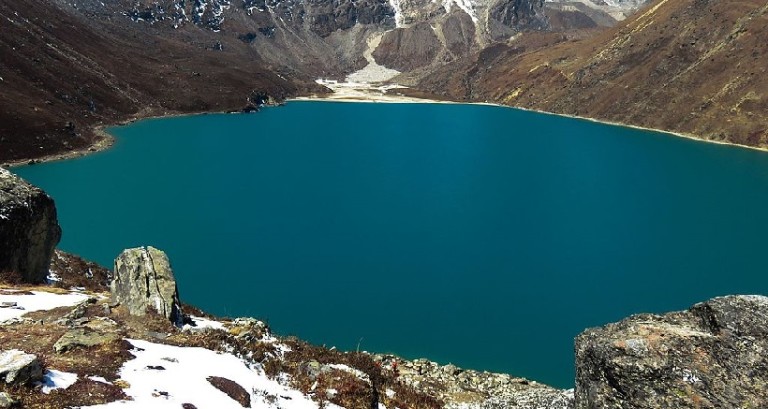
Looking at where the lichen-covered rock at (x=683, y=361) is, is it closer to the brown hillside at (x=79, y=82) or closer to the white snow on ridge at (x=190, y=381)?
the white snow on ridge at (x=190, y=381)

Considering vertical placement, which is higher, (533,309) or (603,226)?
(603,226)

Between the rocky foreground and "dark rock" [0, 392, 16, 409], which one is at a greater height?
the rocky foreground

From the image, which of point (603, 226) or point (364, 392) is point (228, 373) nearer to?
point (364, 392)

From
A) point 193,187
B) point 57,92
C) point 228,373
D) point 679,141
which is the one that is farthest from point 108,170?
point 679,141

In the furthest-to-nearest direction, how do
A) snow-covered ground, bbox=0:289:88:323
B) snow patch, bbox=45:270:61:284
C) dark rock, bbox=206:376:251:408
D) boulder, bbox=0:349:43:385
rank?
snow patch, bbox=45:270:61:284 → snow-covered ground, bbox=0:289:88:323 → dark rock, bbox=206:376:251:408 → boulder, bbox=0:349:43:385

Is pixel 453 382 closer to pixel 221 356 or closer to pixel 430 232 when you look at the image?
pixel 221 356

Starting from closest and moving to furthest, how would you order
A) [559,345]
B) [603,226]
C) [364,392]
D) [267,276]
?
[364,392] → [559,345] → [267,276] → [603,226]

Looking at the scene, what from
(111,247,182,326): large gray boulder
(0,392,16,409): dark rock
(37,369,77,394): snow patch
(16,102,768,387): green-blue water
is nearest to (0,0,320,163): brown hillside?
(16,102,768,387): green-blue water

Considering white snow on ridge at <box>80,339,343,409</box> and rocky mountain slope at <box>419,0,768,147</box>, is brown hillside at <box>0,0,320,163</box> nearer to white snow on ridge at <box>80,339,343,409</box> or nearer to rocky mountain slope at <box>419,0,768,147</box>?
white snow on ridge at <box>80,339,343,409</box>
